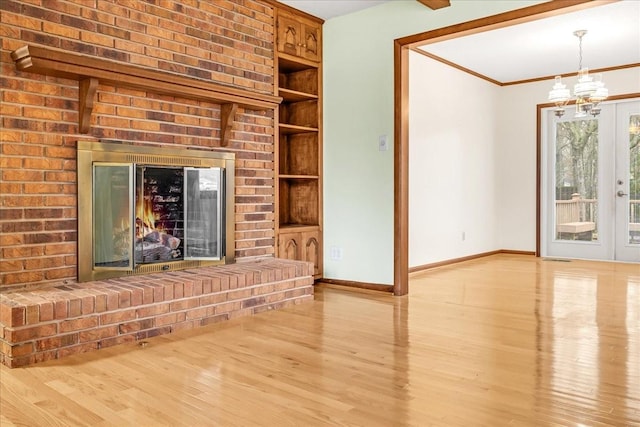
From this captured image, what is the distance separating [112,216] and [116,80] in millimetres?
834

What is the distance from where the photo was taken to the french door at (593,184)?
6.41 meters

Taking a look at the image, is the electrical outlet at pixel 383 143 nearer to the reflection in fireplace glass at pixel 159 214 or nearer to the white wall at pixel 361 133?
the white wall at pixel 361 133

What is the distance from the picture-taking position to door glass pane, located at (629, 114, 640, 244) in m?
6.38

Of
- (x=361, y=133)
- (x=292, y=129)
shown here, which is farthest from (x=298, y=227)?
(x=361, y=133)

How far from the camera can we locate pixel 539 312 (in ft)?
11.8

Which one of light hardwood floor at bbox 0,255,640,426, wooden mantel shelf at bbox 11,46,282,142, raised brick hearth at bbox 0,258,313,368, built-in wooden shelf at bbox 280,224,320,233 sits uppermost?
wooden mantel shelf at bbox 11,46,282,142

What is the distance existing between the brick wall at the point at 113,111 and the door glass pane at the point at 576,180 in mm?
4473

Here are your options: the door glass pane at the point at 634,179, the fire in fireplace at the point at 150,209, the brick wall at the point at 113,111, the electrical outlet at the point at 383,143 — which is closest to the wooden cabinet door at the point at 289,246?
the brick wall at the point at 113,111

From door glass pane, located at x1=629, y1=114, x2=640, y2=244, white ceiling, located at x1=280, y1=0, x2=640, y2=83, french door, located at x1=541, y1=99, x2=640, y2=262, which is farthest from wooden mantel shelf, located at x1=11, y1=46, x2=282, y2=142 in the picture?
door glass pane, located at x1=629, y1=114, x2=640, y2=244

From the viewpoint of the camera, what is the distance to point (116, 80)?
10.1 ft

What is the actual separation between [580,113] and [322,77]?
283 cm

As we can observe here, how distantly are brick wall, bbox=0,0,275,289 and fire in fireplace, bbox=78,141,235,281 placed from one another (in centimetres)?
9

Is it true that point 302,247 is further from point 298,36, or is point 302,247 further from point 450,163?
point 450,163

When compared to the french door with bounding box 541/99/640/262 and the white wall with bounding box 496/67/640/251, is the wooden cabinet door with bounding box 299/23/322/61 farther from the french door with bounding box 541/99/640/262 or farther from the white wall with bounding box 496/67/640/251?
the french door with bounding box 541/99/640/262
